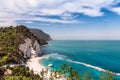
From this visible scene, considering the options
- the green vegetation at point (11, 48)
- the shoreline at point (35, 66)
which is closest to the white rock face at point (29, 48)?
the green vegetation at point (11, 48)

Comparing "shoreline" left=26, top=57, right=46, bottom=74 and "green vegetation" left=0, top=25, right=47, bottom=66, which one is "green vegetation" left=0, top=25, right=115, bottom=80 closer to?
"green vegetation" left=0, top=25, right=47, bottom=66

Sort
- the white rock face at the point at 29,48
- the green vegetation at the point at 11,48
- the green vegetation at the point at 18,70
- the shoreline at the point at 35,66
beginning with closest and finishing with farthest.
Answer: the green vegetation at the point at 18,70 → the green vegetation at the point at 11,48 → the shoreline at the point at 35,66 → the white rock face at the point at 29,48

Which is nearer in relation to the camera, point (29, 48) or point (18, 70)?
point (18, 70)

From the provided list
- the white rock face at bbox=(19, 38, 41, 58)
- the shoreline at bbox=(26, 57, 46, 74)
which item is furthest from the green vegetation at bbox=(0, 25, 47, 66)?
the shoreline at bbox=(26, 57, 46, 74)

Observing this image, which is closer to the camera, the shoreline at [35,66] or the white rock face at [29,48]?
the shoreline at [35,66]

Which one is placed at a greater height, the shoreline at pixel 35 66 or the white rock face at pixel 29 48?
the white rock face at pixel 29 48

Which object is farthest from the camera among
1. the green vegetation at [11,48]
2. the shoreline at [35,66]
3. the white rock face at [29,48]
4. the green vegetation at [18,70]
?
the white rock face at [29,48]

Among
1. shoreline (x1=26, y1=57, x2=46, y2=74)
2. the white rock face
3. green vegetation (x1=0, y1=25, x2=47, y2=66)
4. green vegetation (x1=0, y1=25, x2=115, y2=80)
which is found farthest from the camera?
the white rock face

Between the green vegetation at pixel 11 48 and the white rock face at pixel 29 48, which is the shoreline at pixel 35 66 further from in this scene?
the white rock face at pixel 29 48

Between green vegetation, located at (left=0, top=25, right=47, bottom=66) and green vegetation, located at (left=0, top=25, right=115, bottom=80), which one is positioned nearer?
green vegetation, located at (left=0, top=25, right=115, bottom=80)

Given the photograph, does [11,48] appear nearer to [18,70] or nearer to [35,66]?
[35,66]

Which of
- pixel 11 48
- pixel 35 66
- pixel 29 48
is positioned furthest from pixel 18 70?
pixel 29 48

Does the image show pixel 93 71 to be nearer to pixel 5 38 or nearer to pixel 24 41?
pixel 24 41
